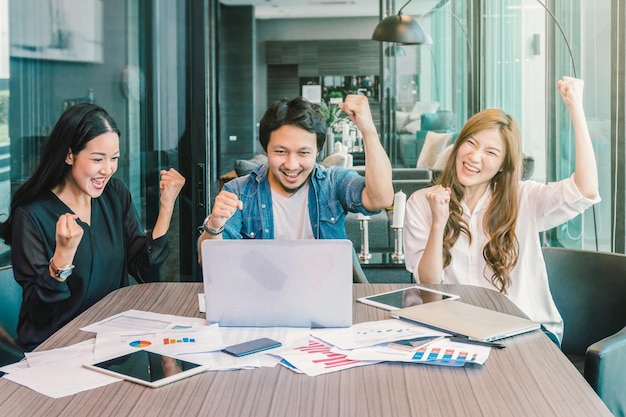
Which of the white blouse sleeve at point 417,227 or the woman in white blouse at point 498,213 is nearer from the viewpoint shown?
the woman in white blouse at point 498,213

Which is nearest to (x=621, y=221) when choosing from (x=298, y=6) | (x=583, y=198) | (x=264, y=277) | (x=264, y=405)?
(x=583, y=198)

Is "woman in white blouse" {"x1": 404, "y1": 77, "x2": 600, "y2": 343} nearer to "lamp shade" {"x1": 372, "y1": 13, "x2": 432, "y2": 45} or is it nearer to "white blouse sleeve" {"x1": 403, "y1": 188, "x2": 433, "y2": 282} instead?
"white blouse sleeve" {"x1": 403, "y1": 188, "x2": 433, "y2": 282}

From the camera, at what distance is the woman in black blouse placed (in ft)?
6.97

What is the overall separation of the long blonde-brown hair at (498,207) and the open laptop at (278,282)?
0.82 meters

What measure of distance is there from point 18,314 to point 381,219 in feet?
13.2

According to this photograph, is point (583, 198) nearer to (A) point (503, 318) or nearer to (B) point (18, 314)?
(A) point (503, 318)

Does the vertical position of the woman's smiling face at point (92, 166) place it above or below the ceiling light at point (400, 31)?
below

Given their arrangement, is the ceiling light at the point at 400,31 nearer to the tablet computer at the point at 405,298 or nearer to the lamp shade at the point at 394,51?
the lamp shade at the point at 394,51

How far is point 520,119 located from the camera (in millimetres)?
6125

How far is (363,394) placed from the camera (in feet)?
4.32

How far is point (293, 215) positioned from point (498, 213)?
2.27ft

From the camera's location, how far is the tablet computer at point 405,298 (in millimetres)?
1943

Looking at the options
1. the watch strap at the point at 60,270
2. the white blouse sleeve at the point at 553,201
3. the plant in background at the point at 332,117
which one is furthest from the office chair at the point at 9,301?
the plant in background at the point at 332,117

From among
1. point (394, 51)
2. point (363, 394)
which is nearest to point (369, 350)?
point (363, 394)
